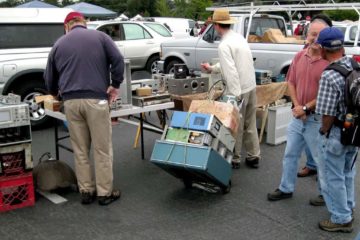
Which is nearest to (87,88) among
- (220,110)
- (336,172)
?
(220,110)

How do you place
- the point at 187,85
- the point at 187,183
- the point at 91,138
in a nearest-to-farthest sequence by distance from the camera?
1. the point at 91,138
2. the point at 187,183
3. the point at 187,85

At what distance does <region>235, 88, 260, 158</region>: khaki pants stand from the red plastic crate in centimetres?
255

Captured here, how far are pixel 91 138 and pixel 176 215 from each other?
46.1 inches

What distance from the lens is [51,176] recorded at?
4.93 meters

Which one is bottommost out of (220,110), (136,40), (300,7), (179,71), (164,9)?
(220,110)

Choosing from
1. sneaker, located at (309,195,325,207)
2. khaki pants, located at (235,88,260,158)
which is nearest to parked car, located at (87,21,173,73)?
khaki pants, located at (235,88,260,158)

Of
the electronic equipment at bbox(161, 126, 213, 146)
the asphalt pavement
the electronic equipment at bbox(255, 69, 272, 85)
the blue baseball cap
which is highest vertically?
the blue baseball cap

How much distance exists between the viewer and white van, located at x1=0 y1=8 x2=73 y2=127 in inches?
296

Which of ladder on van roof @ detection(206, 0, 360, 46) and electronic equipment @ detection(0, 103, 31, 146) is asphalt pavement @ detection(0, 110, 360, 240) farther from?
ladder on van roof @ detection(206, 0, 360, 46)

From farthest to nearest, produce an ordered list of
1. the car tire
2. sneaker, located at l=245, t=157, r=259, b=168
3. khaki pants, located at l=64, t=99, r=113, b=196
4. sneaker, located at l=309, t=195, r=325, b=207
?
the car tire, sneaker, located at l=245, t=157, r=259, b=168, sneaker, located at l=309, t=195, r=325, b=207, khaki pants, located at l=64, t=99, r=113, b=196

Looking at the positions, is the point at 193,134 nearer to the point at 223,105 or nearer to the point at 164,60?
the point at 223,105

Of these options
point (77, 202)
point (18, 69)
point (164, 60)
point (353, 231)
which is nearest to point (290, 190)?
point (353, 231)

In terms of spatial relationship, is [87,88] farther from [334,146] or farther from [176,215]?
[334,146]

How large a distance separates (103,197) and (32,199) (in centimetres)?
74
